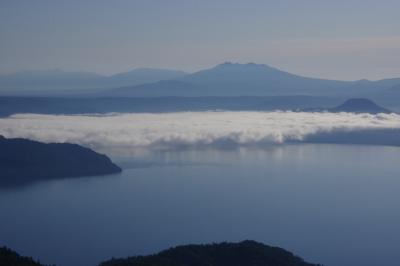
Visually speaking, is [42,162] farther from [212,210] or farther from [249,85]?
[249,85]

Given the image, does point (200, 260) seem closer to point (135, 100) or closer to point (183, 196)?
point (183, 196)

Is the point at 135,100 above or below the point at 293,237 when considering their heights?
above

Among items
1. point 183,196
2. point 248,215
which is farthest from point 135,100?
point 248,215

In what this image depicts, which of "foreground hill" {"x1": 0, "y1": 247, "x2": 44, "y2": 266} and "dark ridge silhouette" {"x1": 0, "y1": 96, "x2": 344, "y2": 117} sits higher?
"dark ridge silhouette" {"x1": 0, "y1": 96, "x2": 344, "y2": 117}

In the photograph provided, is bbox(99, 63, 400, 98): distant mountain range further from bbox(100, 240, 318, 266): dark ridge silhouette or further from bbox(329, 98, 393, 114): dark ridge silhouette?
bbox(100, 240, 318, 266): dark ridge silhouette

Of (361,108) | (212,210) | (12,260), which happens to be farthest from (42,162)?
(361,108)

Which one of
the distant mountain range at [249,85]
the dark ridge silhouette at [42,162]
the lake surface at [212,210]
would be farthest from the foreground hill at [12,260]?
the distant mountain range at [249,85]

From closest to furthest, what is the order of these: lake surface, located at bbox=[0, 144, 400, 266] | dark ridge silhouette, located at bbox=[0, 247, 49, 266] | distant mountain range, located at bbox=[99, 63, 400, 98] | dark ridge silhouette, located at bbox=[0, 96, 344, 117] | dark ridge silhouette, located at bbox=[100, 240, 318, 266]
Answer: dark ridge silhouette, located at bbox=[0, 247, 49, 266] → dark ridge silhouette, located at bbox=[100, 240, 318, 266] → lake surface, located at bbox=[0, 144, 400, 266] → dark ridge silhouette, located at bbox=[0, 96, 344, 117] → distant mountain range, located at bbox=[99, 63, 400, 98]

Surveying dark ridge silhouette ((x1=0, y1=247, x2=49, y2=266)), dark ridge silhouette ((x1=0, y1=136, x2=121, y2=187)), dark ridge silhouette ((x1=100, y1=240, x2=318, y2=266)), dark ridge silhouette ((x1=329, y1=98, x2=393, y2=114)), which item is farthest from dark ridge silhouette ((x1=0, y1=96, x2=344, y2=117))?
dark ridge silhouette ((x1=0, y1=247, x2=49, y2=266))
